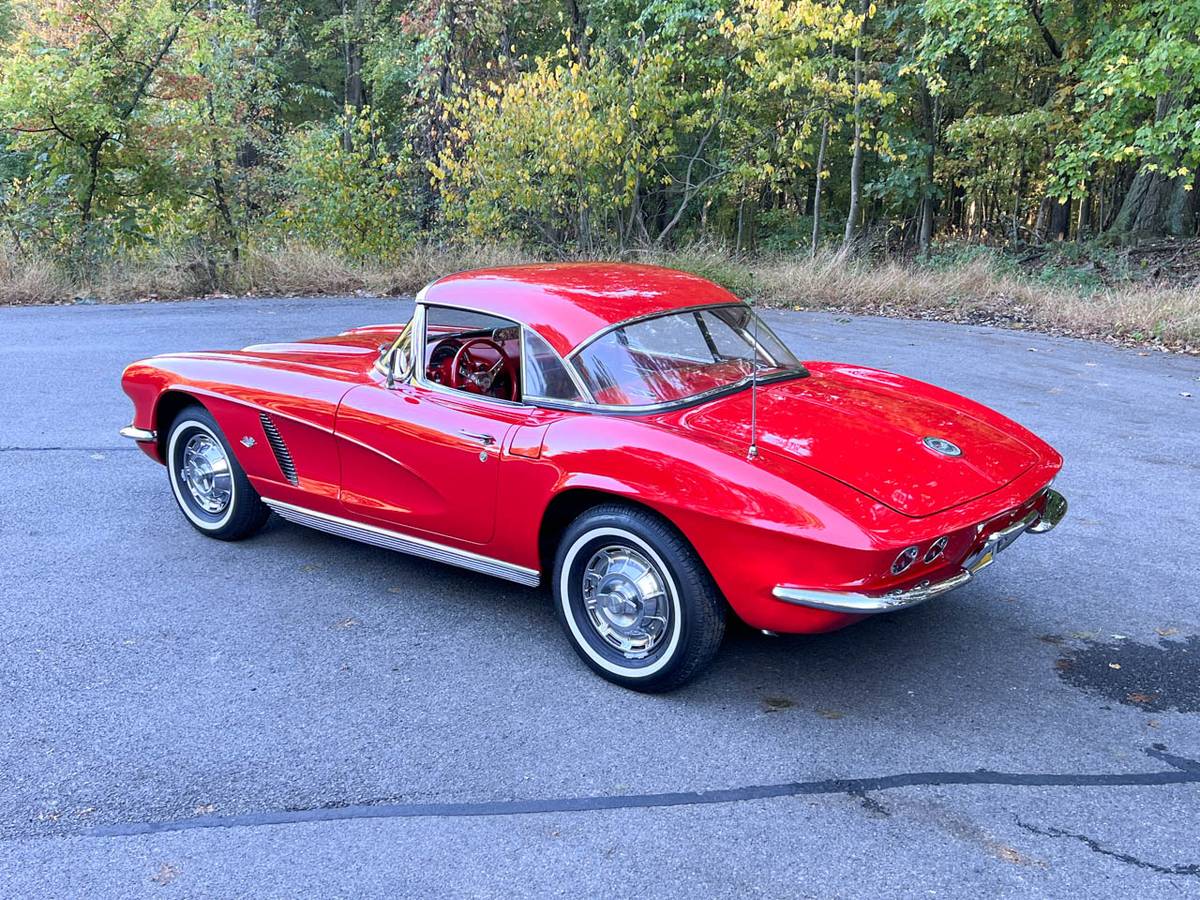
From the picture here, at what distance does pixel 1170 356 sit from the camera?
33.2 feet

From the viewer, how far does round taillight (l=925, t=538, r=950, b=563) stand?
9.80ft

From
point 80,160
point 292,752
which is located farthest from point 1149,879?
point 80,160

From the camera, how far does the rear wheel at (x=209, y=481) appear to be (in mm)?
4621

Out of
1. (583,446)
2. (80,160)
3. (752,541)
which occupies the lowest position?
(752,541)

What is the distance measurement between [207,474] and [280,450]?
0.67 meters

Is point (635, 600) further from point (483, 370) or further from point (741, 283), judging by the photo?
point (741, 283)

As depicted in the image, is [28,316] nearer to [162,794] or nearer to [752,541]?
[162,794]

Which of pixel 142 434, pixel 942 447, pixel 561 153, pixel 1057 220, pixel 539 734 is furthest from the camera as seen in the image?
pixel 1057 220

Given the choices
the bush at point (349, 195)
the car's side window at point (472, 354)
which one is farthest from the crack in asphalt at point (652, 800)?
the bush at point (349, 195)

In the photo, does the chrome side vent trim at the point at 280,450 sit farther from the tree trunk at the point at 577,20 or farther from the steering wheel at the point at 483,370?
the tree trunk at the point at 577,20

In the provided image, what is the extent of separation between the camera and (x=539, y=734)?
3.13 meters

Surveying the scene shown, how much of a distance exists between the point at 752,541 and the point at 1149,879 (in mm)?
1352

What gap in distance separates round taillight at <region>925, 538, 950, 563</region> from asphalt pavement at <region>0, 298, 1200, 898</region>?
59 centimetres

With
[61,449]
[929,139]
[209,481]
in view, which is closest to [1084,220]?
[929,139]
